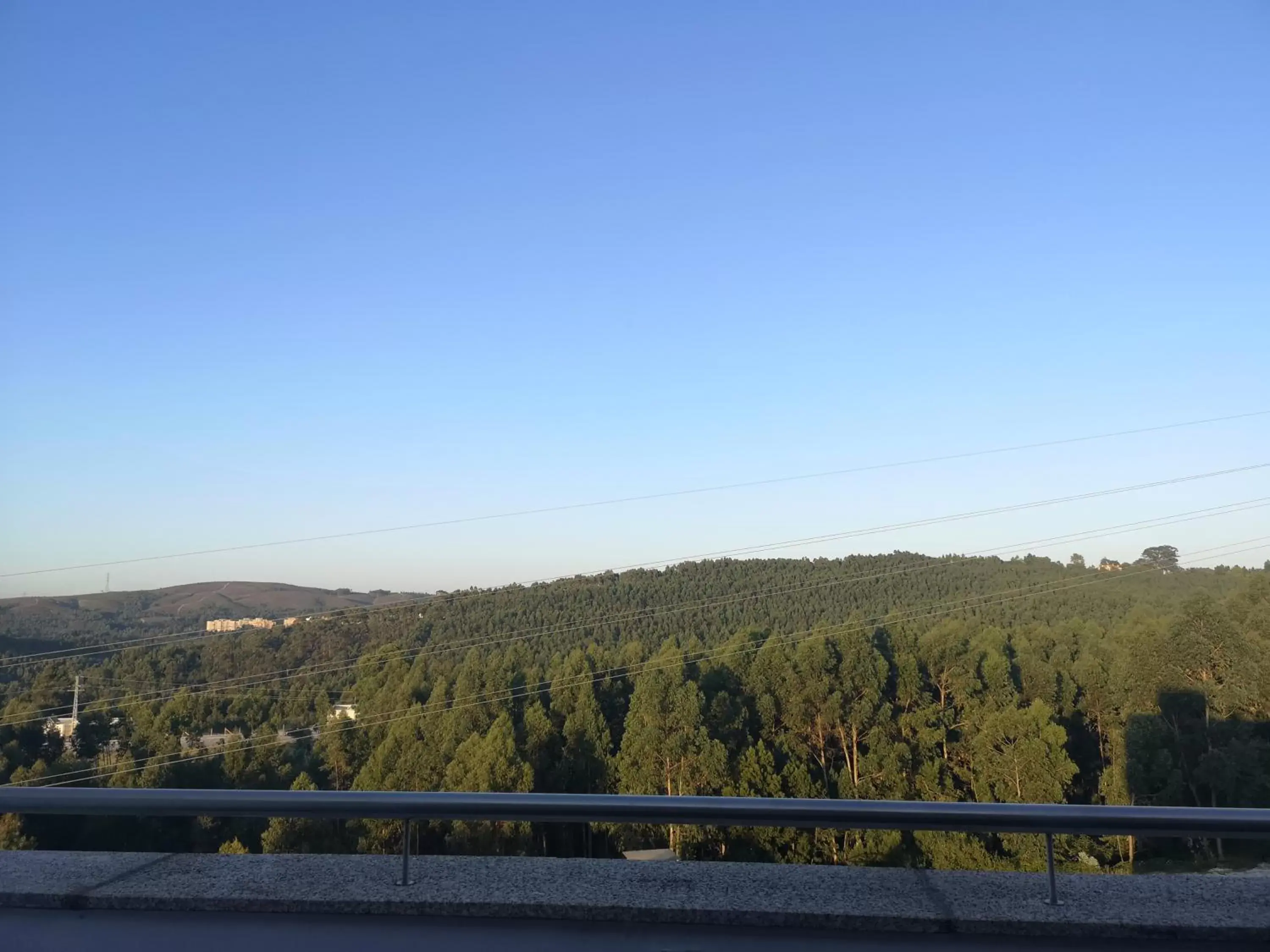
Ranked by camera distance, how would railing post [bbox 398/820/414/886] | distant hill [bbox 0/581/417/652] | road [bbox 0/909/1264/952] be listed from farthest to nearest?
distant hill [bbox 0/581/417/652]
railing post [bbox 398/820/414/886]
road [bbox 0/909/1264/952]

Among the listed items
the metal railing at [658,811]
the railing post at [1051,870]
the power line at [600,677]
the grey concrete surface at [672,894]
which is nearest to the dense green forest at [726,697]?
the power line at [600,677]

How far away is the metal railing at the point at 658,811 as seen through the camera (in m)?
2.64

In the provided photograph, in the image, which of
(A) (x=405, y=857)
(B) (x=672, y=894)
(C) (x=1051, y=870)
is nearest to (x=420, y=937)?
(A) (x=405, y=857)

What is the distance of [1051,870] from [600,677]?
1807 cm

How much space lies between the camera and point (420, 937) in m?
2.72

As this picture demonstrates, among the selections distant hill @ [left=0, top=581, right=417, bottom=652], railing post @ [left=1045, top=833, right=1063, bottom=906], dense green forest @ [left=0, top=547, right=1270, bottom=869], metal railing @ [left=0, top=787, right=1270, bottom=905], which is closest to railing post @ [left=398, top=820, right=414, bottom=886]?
metal railing @ [left=0, top=787, right=1270, bottom=905]

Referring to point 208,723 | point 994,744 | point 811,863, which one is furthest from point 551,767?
point 811,863

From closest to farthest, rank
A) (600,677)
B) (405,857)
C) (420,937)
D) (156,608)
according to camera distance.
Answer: (420,937), (405,857), (156,608), (600,677)

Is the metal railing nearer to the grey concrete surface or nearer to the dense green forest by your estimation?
the grey concrete surface

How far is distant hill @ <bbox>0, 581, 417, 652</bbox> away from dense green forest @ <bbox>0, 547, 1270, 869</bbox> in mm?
323

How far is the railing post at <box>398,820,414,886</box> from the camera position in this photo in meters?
3.09

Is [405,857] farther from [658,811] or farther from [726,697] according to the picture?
[726,697]

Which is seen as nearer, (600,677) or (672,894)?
(672,894)

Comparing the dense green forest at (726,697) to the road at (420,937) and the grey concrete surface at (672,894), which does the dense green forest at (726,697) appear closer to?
the grey concrete surface at (672,894)
